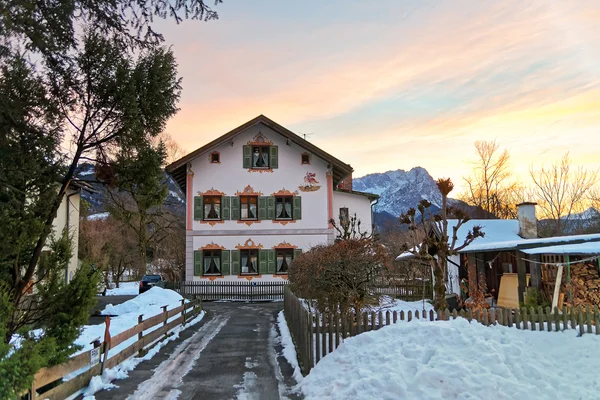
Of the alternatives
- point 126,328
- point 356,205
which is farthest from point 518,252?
point 356,205

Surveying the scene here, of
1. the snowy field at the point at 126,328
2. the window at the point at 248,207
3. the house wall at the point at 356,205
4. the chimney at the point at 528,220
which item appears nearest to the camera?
the snowy field at the point at 126,328

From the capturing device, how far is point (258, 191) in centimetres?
3112

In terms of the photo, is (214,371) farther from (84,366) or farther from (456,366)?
(456,366)

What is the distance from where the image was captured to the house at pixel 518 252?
12602 millimetres

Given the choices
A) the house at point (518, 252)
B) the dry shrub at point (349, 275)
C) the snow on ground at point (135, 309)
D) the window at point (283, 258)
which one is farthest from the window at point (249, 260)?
the dry shrub at point (349, 275)

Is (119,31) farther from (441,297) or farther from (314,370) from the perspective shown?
(441,297)

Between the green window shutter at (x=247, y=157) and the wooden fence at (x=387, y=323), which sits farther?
the green window shutter at (x=247, y=157)

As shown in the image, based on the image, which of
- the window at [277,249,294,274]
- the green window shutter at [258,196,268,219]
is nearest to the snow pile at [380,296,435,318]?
the window at [277,249,294,274]

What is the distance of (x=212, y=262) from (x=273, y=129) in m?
10.4

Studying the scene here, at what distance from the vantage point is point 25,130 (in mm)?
6254

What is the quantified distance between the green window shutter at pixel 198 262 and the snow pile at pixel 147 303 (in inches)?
364

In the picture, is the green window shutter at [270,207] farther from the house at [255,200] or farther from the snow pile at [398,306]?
the snow pile at [398,306]

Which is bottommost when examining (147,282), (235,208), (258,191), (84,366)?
(147,282)

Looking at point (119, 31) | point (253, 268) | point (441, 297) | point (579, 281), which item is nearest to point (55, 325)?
point (119, 31)
